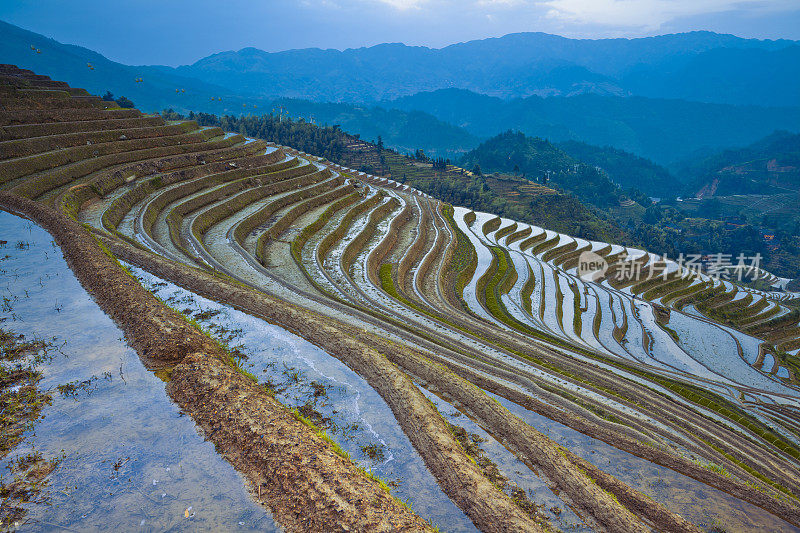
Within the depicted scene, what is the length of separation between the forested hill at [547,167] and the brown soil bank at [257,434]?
13104 cm

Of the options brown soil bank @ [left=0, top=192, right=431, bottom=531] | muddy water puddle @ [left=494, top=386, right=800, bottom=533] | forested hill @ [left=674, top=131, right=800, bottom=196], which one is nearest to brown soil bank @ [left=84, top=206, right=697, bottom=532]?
muddy water puddle @ [left=494, top=386, right=800, bottom=533]

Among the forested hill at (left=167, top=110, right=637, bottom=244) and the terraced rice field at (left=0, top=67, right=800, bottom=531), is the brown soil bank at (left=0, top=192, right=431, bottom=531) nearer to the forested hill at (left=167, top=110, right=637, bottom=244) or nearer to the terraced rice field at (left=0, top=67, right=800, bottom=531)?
the terraced rice field at (left=0, top=67, right=800, bottom=531)

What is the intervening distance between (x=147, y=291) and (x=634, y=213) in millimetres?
144056

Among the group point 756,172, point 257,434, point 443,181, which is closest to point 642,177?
point 756,172

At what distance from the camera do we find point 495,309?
21500mm

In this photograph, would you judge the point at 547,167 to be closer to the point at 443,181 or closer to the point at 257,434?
the point at 443,181

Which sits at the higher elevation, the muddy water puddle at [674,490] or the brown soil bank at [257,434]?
the brown soil bank at [257,434]

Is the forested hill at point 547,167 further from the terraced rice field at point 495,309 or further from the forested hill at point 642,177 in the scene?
the terraced rice field at point 495,309

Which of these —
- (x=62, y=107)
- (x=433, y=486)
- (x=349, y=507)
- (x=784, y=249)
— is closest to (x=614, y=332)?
(x=433, y=486)

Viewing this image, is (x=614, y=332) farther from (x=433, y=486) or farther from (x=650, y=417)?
(x=433, y=486)

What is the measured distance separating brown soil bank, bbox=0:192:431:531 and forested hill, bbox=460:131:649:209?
131m

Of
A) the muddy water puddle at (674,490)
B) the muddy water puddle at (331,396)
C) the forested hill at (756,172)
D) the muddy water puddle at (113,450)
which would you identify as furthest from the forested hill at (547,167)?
the muddy water puddle at (113,450)

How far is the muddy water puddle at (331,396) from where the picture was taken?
18.2ft

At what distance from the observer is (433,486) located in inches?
222
